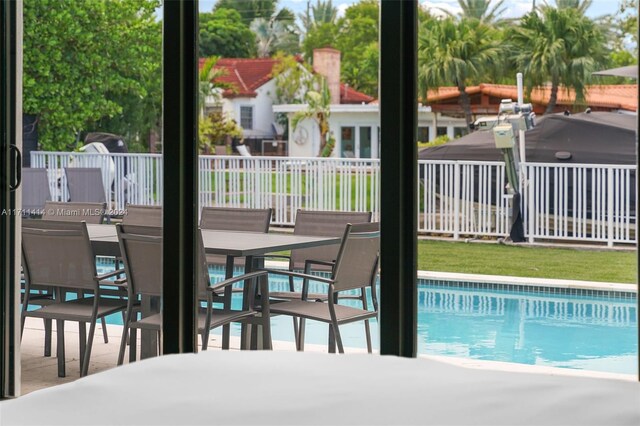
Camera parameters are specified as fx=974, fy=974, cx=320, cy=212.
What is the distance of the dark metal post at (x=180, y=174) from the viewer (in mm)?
4668

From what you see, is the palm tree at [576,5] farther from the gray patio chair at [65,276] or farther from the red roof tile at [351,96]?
the gray patio chair at [65,276]

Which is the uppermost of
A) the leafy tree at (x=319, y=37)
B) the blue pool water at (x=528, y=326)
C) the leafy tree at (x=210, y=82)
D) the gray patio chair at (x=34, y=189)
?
the leafy tree at (x=319, y=37)

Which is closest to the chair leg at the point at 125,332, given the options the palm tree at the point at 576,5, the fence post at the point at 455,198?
the fence post at the point at 455,198

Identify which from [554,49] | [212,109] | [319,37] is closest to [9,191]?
[212,109]

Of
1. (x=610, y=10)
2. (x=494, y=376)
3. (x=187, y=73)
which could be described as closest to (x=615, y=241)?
(x=610, y=10)

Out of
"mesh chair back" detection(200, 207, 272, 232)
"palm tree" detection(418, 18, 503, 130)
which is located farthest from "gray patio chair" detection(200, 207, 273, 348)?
"palm tree" detection(418, 18, 503, 130)

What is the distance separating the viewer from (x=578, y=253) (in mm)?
4195

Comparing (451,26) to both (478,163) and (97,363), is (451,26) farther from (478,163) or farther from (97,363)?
(97,363)

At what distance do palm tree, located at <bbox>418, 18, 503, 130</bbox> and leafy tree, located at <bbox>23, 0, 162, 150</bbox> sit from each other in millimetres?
1422

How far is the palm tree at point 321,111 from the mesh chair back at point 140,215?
87 cm

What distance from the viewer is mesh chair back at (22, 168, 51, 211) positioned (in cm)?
483

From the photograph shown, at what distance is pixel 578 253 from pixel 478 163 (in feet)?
1.91

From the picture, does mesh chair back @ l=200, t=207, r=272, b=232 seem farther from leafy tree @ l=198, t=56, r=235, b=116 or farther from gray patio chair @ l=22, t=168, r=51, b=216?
gray patio chair @ l=22, t=168, r=51, b=216

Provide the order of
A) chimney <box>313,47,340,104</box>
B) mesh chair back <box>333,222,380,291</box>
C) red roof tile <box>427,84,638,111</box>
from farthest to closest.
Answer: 1. chimney <box>313,47,340,104</box>
2. mesh chair back <box>333,222,380,291</box>
3. red roof tile <box>427,84,638,111</box>
